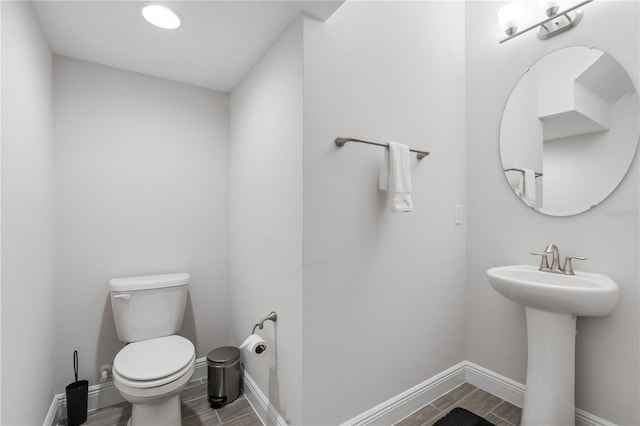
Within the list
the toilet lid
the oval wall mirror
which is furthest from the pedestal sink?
the toilet lid

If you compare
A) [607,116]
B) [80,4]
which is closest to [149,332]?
[80,4]

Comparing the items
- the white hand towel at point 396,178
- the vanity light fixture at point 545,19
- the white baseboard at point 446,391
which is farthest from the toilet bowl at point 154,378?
the vanity light fixture at point 545,19

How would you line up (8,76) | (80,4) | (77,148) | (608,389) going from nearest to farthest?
(8,76) < (80,4) < (608,389) < (77,148)

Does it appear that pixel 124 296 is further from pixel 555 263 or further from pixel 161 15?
pixel 555 263

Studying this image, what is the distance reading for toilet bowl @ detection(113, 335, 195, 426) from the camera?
140 cm

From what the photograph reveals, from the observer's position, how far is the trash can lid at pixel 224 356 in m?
1.88

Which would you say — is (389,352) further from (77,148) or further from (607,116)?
(77,148)

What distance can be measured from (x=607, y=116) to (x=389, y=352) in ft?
5.43

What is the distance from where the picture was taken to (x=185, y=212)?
84.4 inches

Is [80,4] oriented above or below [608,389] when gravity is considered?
above

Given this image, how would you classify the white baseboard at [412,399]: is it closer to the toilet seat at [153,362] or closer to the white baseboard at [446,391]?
the white baseboard at [446,391]

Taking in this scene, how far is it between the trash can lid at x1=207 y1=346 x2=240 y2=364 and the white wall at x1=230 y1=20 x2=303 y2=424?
7 centimetres

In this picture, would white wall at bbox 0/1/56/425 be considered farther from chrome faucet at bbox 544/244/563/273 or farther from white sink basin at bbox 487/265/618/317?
chrome faucet at bbox 544/244/563/273

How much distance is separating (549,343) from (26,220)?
8.10 feet
